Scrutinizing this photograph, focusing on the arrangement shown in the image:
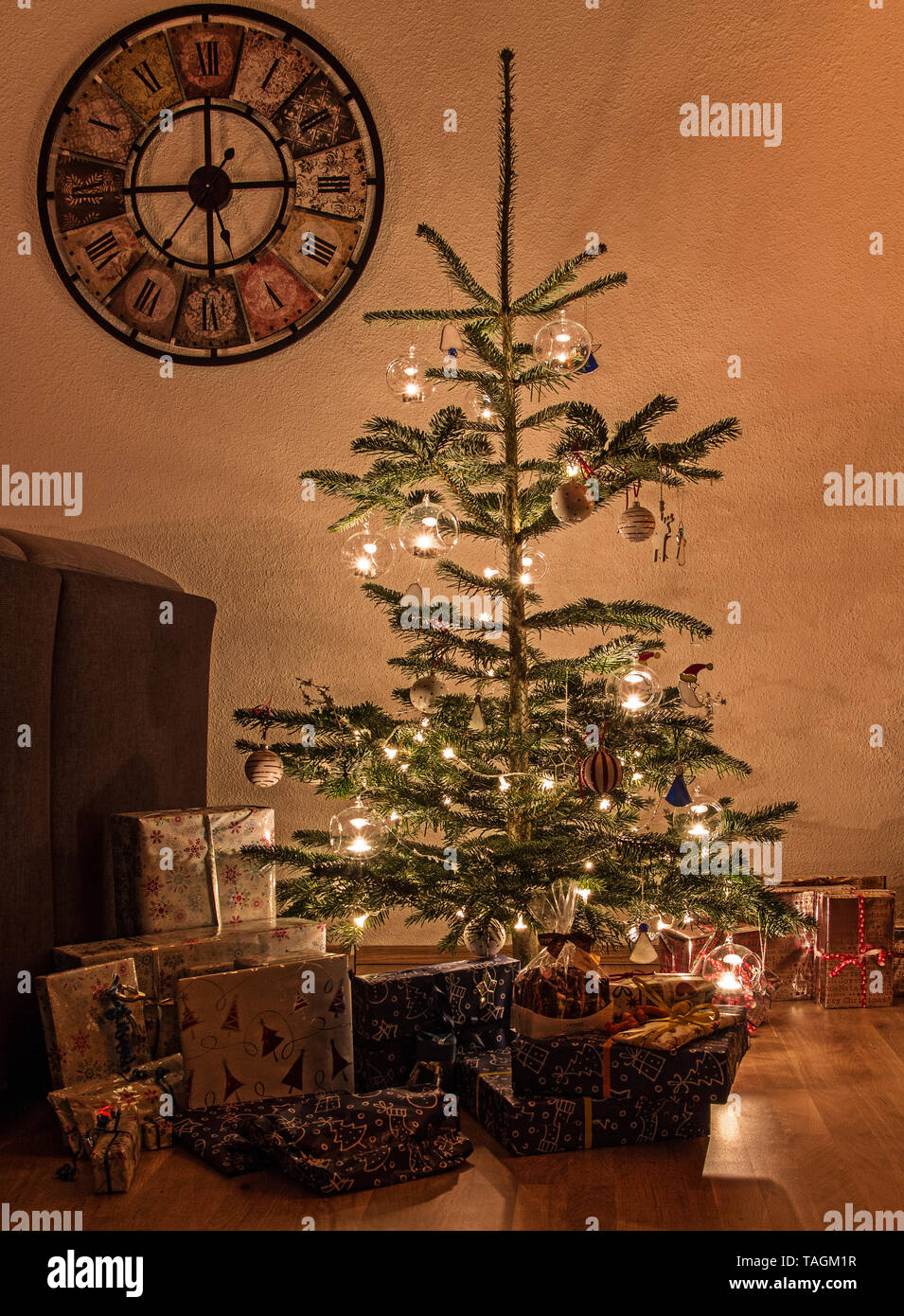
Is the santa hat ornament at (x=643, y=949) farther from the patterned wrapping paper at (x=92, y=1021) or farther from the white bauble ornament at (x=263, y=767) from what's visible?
the patterned wrapping paper at (x=92, y=1021)

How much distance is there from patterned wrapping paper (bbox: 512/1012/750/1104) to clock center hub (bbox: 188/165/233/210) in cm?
273

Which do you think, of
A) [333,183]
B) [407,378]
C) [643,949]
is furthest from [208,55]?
[643,949]

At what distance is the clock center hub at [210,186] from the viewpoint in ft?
11.4

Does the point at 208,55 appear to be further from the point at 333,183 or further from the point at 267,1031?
the point at 267,1031

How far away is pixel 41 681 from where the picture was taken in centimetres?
244

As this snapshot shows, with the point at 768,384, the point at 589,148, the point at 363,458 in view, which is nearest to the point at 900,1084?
the point at 768,384

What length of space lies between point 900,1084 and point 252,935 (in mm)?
1500

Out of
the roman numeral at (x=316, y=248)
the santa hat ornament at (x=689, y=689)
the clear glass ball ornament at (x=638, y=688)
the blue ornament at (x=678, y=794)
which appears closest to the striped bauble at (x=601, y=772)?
the clear glass ball ornament at (x=638, y=688)

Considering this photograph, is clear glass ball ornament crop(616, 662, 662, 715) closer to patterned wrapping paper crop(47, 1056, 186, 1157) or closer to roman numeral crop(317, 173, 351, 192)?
patterned wrapping paper crop(47, 1056, 186, 1157)

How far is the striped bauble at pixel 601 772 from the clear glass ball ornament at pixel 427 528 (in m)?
0.57

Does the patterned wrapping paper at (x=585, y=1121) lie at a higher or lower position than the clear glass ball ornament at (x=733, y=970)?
lower

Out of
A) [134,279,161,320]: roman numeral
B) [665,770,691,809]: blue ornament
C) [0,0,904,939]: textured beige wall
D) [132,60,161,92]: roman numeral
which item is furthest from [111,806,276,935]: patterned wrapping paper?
[132,60,161,92]: roman numeral

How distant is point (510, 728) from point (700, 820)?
525 mm
